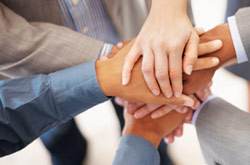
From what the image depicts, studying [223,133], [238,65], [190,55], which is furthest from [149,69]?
[238,65]

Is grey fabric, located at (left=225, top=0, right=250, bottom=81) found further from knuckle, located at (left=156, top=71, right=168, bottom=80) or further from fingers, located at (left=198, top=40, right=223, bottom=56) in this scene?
knuckle, located at (left=156, top=71, right=168, bottom=80)

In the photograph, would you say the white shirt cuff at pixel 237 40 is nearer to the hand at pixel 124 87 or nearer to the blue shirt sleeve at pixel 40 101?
the hand at pixel 124 87

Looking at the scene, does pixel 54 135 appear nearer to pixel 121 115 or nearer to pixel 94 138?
pixel 94 138

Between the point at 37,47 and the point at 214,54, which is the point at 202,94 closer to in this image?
the point at 214,54

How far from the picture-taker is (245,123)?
28.2 inches

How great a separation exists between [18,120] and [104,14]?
51cm

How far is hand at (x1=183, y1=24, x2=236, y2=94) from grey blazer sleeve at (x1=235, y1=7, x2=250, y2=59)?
3cm

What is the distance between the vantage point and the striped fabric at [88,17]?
2.77 feet

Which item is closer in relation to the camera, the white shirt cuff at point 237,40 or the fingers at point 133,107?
the white shirt cuff at point 237,40

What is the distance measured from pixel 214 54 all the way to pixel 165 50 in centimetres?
18

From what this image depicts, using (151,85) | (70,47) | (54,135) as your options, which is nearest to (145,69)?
(151,85)

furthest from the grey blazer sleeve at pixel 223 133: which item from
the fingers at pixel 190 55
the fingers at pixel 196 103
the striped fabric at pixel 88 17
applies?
the striped fabric at pixel 88 17

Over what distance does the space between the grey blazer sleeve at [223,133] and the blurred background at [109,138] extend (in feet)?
0.90

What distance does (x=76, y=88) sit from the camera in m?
0.67
